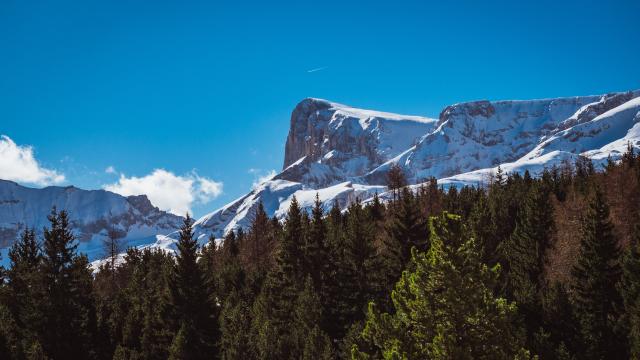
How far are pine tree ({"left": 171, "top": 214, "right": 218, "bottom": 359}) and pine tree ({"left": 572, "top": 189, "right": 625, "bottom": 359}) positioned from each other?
22.1 m

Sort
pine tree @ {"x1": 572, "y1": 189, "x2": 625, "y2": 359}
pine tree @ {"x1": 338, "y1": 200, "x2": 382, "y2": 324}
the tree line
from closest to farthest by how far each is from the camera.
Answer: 1. the tree line
2. pine tree @ {"x1": 572, "y1": 189, "x2": 625, "y2": 359}
3. pine tree @ {"x1": 338, "y1": 200, "x2": 382, "y2": 324}

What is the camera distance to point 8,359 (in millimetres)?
31625

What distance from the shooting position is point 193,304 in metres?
33.9

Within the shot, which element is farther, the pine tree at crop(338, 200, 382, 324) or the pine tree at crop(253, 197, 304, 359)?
the pine tree at crop(338, 200, 382, 324)

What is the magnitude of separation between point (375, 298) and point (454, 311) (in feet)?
72.4

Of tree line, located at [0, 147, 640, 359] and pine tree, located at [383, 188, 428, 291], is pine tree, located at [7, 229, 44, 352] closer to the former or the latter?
tree line, located at [0, 147, 640, 359]

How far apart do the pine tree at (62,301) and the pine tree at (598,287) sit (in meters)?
30.8

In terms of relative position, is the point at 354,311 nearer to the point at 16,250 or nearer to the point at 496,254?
the point at 496,254

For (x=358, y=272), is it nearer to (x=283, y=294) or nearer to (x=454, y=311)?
(x=283, y=294)

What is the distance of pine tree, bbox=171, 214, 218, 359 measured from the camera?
3278 centimetres

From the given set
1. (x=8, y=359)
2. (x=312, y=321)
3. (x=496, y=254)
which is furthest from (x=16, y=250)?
(x=496, y=254)

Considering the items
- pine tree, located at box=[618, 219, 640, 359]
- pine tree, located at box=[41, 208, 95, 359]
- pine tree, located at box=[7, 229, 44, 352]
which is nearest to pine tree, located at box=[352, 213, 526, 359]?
pine tree, located at box=[618, 219, 640, 359]

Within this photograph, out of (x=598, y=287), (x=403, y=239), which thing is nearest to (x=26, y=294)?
(x=403, y=239)

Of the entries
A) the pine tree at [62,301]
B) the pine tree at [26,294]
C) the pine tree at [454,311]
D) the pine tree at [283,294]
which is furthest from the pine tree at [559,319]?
the pine tree at [26,294]
